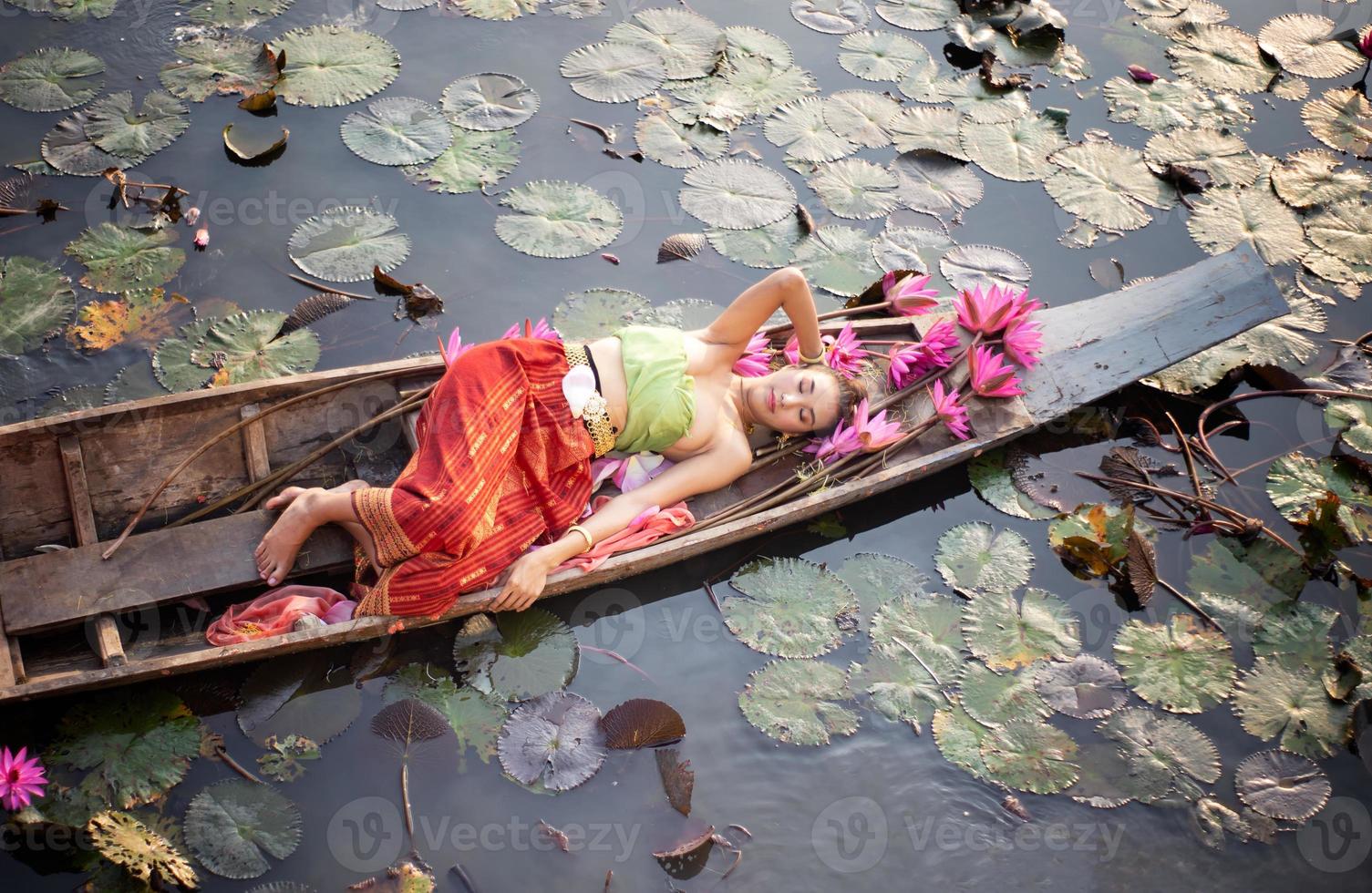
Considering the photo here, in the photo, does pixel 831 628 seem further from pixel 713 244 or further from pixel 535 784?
pixel 713 244

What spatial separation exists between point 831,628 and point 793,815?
2.23ft

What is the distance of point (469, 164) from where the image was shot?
502 cm

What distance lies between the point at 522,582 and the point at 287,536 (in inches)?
29.1

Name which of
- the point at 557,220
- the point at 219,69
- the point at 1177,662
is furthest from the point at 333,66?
the point at 1177,662

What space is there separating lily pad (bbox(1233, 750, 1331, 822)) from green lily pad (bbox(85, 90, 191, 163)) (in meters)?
4.95

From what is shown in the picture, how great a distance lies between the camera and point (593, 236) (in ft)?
15.8

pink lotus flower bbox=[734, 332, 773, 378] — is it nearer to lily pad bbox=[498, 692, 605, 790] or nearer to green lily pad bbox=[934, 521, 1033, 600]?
green lily pad bbox=[934, 521, 1033, 600]

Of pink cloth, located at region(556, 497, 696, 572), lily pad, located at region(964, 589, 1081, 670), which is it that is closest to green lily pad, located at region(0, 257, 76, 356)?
pink cloth, located at region(556, 497, 696, 572)

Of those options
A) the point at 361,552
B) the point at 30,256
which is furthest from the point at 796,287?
the point at 30,256

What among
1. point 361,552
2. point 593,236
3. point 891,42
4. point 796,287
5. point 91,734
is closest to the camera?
point 91,734

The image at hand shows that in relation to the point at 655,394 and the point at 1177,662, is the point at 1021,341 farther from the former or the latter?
the point at 655,394

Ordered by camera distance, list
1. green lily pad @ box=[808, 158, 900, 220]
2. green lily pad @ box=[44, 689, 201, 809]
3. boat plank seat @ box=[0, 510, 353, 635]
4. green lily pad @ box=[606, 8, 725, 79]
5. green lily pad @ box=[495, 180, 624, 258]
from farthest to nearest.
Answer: green lily pad @ box=[606, 8, 725, 79], green lily pad @ box=[808, 158, 900, 220], green lily pad @ box=[495, 180, 624, 258], boat plank seat @ box=[0, 510, 353, 635], green lily pad @ box=[44, 689, 201, 809]

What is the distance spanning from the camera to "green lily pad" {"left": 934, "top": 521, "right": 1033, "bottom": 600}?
3.96 metres

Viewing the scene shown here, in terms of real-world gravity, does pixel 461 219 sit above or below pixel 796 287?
below
